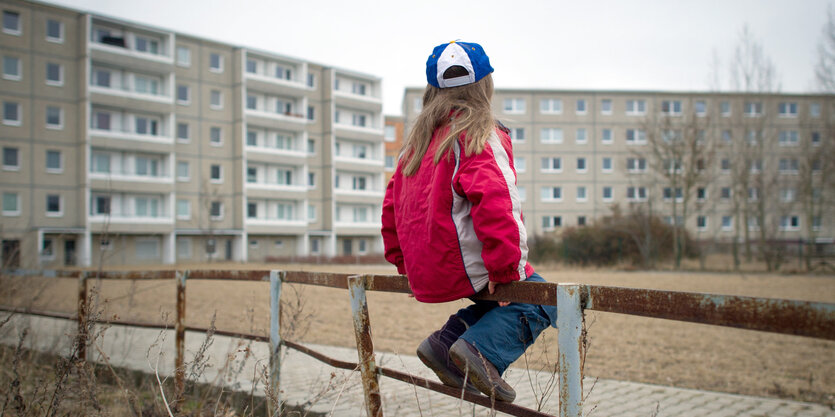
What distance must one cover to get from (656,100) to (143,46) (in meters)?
42.3

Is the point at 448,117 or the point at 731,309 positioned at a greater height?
the point at 448,117

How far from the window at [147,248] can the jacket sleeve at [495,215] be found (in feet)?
141

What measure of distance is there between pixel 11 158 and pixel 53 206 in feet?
12.1

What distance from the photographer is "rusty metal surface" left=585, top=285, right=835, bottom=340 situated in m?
1.17

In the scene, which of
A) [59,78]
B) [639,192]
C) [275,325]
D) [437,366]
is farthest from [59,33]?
[639,192]

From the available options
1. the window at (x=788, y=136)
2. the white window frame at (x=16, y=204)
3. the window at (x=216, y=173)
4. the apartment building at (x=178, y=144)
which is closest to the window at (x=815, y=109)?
the window at (x=788, y=136)

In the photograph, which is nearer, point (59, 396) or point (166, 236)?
point (59, 396)

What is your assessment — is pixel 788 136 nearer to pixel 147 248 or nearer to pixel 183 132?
pixel 183 132

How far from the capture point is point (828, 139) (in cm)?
2752

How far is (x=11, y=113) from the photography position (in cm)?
3606

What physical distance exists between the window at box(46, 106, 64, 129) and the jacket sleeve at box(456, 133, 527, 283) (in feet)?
140

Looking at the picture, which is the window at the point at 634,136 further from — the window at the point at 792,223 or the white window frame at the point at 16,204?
the white window frame at the point at 16,204

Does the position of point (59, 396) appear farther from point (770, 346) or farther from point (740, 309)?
point (770, 346)

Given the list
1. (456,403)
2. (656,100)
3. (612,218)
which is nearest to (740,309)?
(456,403)
